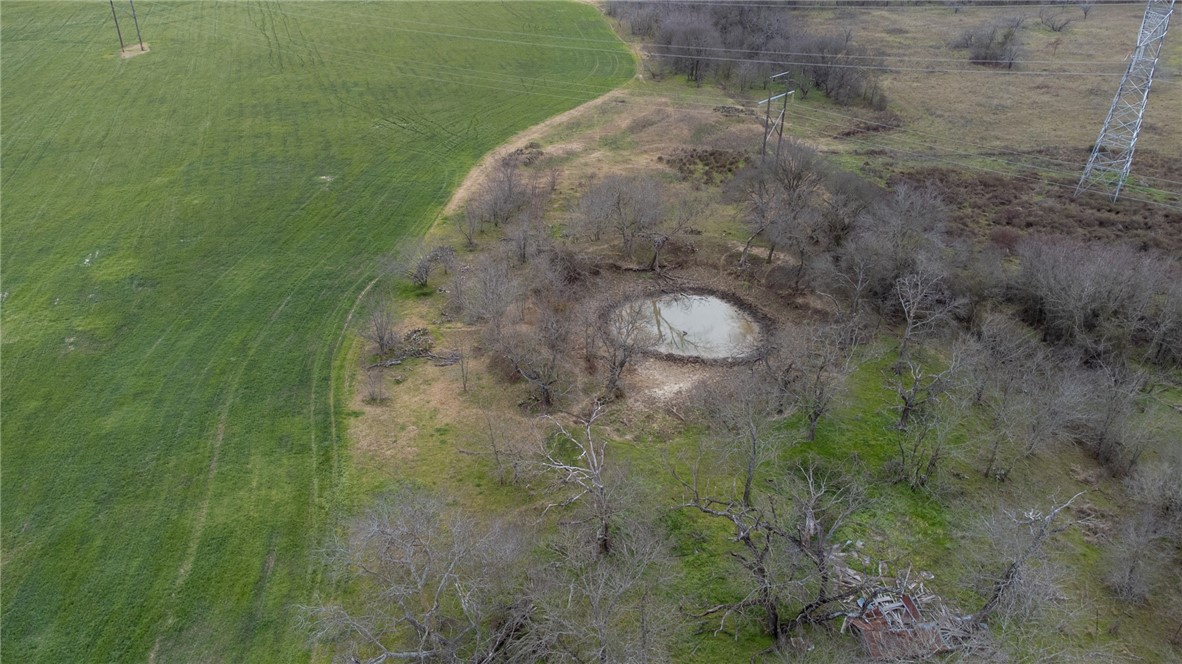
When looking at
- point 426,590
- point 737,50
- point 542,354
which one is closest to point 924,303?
point 542,354

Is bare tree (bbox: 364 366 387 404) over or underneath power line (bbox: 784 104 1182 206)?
underneath

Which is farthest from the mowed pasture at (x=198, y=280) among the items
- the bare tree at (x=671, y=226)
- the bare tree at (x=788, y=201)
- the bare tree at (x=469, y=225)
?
the bare tree at (x=788, y=201)

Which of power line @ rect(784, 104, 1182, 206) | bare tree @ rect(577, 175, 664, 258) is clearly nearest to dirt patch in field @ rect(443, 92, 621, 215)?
bare tree @ rect(577, 175, 664, 258)

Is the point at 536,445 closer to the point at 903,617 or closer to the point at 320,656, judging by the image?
the point at 320,656

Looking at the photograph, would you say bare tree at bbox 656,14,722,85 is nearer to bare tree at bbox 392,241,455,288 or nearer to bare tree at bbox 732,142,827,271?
bare tree at bbox 732,142,827,271

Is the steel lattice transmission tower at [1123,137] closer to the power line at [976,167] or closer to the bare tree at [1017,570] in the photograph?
the power line at [976,167]
